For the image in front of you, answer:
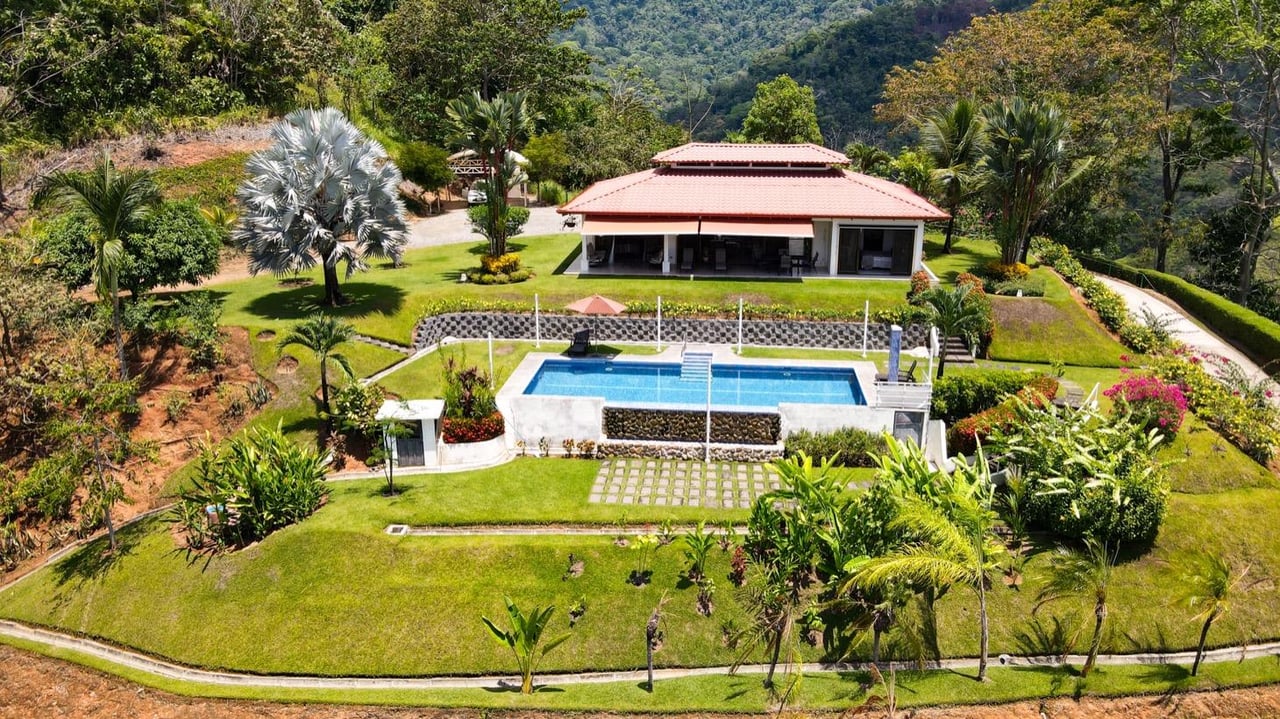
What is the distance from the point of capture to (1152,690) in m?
14.3

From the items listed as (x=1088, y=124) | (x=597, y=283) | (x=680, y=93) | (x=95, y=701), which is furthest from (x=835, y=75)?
(x=95, y=701)

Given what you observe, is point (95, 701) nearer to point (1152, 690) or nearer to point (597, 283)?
point (1152, 690)

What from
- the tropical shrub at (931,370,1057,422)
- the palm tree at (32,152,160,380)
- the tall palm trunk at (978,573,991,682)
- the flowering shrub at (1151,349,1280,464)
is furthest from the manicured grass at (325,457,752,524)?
the flowering shrub at (1151,349,1280,464)

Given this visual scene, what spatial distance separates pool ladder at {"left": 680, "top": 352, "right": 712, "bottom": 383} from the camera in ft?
85.5

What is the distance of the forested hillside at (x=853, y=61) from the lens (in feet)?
355

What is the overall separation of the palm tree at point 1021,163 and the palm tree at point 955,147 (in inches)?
115

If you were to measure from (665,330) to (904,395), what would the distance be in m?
9.92

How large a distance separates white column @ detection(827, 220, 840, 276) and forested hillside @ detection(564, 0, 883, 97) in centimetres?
12433

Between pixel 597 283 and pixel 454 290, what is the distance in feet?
20.0

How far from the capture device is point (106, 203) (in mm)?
22609

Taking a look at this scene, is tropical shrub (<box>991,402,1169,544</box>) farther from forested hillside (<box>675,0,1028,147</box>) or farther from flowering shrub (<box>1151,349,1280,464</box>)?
forested hillside (<box>675,0,1028,147</box>)

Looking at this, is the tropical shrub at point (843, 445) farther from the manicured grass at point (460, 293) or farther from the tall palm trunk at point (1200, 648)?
the manicured grass at point (460, 293)

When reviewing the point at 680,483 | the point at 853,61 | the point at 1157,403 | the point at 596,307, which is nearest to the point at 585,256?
the point at 596,307

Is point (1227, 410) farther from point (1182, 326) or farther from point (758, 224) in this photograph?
point (758, 224)
